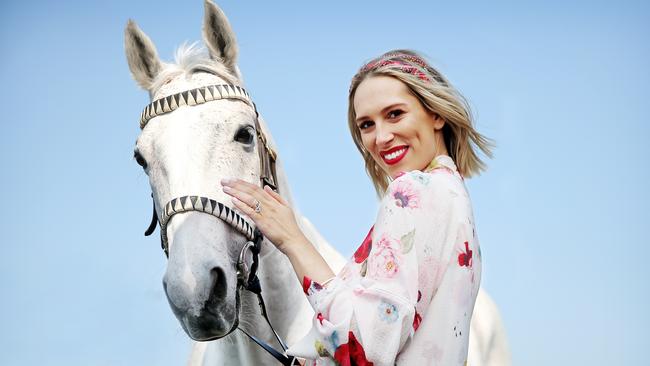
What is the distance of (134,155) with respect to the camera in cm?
287

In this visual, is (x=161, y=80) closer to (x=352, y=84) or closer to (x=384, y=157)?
(x=352, y=84)

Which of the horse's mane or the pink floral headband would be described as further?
the horse's mane

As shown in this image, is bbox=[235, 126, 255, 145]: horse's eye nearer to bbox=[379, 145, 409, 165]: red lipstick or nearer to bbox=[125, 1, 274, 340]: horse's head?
bbox=[125, 1, 274, 340]: horse's head

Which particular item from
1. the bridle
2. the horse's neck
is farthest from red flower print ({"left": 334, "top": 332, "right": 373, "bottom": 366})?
the horse's neck

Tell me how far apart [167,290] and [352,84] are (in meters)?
1.01

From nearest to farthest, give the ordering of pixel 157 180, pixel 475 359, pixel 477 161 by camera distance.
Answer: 1. pixel 477 161
2. pixel 157 180
3. pixel 475 359

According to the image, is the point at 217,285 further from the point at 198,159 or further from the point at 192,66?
the point at 192,66

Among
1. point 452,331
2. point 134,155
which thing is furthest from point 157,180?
point 452,331

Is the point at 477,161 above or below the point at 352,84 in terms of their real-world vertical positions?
below

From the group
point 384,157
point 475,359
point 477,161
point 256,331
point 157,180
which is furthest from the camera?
point 475,359

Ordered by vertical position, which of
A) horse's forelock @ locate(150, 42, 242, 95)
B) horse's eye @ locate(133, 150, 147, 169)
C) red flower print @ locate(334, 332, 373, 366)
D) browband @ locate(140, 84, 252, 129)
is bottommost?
red flower print @ locate(334, 332, 373, 366)

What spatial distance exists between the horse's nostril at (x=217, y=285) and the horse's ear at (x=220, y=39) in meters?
1.33

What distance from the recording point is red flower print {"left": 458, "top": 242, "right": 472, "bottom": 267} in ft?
5.81

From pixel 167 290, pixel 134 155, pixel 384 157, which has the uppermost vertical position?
pixel 134 155
